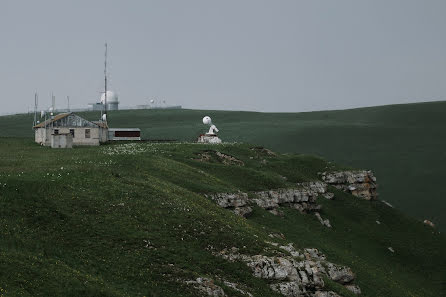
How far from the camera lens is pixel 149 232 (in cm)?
4609

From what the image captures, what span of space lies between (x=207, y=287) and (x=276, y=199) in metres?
38.7

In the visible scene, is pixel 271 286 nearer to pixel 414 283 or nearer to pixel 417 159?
pixel 414 283

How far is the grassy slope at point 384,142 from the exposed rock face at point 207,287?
272 feet

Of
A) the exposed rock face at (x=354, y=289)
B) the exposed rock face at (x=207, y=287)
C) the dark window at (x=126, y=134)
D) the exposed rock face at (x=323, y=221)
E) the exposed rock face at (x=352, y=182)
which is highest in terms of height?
the dark window at (x=126, y=134)

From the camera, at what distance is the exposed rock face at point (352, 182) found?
324ft

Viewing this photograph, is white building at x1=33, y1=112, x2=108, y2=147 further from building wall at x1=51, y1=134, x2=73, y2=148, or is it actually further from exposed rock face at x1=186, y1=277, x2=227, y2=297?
exposed rock face at x1=186, y1=277, x2=227, y2=297

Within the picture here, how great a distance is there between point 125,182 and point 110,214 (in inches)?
394

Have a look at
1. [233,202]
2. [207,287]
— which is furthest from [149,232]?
[233,202]

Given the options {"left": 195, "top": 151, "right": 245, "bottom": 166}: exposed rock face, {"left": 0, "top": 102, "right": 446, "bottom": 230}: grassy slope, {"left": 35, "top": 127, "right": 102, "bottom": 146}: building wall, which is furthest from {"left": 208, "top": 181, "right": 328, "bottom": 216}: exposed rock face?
{"left": 0, "top": 102, "right": 446, "bottom": 230}: grassy slope

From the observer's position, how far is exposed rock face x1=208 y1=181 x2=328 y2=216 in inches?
2640

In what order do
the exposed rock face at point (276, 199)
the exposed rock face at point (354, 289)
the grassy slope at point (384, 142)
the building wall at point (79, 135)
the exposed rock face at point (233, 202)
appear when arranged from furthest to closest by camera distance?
the grassy slope at point (384, 142) < the building wall at point (79, 135) < the exposed rock face at point (276, 199) < the exposed rock face at point (233, 202) < the exposed rock face at point (354, 289)

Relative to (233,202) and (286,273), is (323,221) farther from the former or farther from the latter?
(286,273)

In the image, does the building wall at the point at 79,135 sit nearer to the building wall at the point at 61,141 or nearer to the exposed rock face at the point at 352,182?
the building wall at the point at 61,141

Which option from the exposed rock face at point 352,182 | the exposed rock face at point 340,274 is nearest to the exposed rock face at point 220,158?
the exposed rock face at point 352,182
